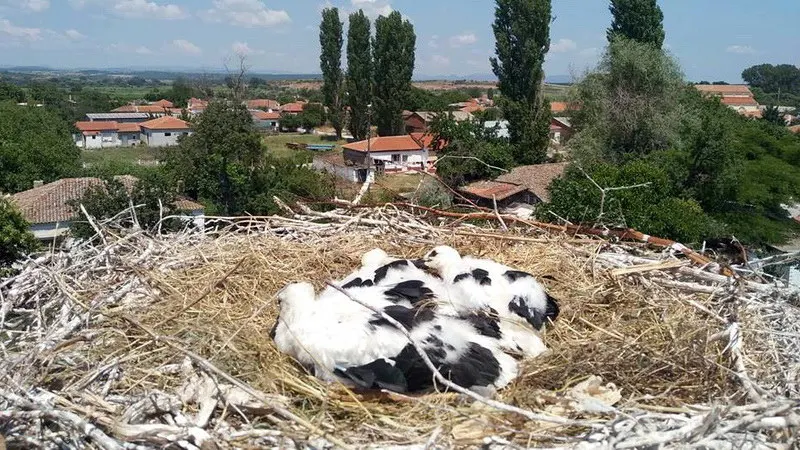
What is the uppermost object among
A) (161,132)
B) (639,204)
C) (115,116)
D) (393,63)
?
(393,63)

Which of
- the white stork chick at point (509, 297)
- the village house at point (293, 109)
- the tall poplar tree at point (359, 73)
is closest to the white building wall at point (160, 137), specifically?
the village house at point (293, 109)

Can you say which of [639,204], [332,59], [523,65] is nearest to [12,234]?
[639,204]

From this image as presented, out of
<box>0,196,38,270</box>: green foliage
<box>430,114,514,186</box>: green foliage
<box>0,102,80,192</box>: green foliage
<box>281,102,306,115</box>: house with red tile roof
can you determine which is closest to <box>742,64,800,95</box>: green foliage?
<box>281,102,306,115</box>: house with red tile roof

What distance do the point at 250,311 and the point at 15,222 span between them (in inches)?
413

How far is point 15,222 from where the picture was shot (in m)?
12.0

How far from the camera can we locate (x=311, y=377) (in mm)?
2648

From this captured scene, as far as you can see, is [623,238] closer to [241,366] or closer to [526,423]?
[526,423]

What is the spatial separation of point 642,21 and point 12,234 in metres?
22.7

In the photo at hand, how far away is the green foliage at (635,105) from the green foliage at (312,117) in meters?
43.9

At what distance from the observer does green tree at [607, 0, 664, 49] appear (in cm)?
2622

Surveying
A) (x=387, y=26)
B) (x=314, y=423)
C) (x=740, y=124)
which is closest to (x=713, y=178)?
(x=740, y=124)

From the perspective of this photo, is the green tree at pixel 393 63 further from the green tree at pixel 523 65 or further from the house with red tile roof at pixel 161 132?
the house with red tile roof at pixel 161 132

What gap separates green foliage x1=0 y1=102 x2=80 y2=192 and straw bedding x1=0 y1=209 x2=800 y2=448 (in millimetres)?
26404

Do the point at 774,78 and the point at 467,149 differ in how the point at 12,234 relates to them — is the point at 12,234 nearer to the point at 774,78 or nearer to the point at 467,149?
the point at 467,149
